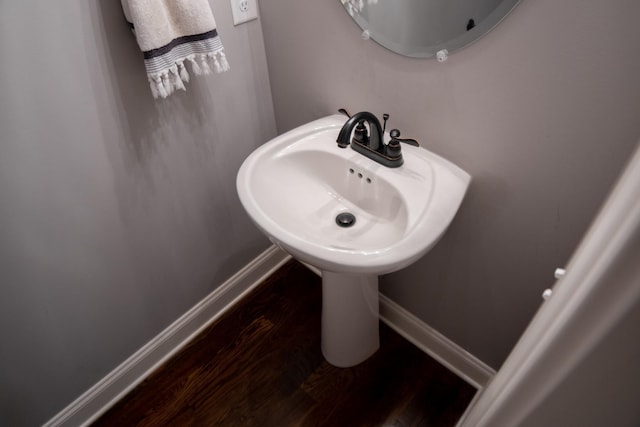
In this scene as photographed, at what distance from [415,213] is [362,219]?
0.23 metres

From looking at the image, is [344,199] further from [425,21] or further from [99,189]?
[99,189]

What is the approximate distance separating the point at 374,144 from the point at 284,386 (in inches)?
35.9

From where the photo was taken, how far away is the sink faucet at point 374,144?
973 millimetres

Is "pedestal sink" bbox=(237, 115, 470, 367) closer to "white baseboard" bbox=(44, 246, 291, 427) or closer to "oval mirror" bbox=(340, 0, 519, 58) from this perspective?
"oval mirror" bbox=(340, 0, 519, 58)

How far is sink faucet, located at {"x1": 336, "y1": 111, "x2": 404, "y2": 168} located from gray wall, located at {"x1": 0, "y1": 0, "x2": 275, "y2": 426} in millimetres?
488

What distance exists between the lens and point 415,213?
90 centimetres

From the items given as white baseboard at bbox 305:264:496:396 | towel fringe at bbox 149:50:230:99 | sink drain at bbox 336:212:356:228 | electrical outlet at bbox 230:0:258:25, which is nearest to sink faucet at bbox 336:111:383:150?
sink drain at bbox 336:212:356:228

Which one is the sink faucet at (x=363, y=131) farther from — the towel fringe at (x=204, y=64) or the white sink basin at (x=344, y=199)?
the towel fringe at (x=204, y=64)

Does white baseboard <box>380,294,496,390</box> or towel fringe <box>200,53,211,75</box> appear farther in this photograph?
white baseboard <box>380,294,496,390</box>

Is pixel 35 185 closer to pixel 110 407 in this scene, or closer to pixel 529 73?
pixel 110 407

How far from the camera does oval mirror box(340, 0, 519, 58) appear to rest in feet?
2.60

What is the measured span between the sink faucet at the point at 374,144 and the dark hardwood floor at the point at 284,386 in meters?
0.80

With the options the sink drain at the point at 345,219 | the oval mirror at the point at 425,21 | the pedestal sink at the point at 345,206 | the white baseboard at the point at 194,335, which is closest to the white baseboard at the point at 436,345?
the white baseboard at the point at 194,335

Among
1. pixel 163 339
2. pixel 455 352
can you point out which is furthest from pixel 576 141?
pixel 163 339
